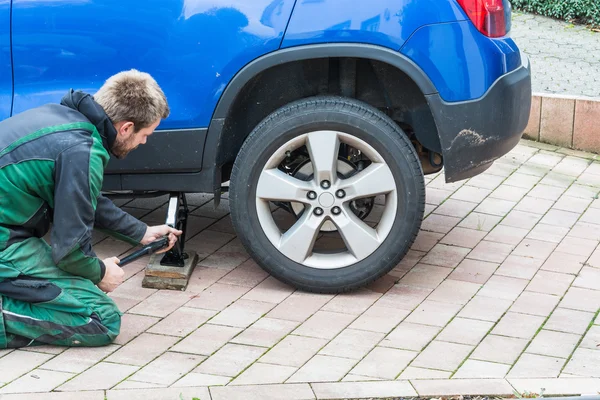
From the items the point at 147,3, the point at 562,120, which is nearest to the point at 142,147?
the point at 147,3

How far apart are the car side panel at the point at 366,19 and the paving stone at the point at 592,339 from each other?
1538 mm

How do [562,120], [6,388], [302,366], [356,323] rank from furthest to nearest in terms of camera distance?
[562,120], [356,323], [302,366], [6,388]

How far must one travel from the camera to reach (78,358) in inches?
165

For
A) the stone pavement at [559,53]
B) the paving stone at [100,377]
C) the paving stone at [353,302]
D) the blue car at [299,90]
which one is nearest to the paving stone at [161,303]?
the blue car at [299,90]

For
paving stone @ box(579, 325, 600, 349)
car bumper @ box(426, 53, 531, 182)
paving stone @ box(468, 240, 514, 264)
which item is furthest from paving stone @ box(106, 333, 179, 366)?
paving stone @ box(468, 240, 514, 264)

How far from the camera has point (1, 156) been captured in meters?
4.12

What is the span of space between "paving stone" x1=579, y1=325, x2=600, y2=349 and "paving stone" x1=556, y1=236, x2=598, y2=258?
3.29 feet

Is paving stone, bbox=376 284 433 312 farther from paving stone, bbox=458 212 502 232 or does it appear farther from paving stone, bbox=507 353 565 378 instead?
paving stone, bbox=458 212 502 232

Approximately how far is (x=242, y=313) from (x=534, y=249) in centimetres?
184

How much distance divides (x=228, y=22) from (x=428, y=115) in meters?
1.05

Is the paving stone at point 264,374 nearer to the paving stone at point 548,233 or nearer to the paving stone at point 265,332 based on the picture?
the paving stone at point 265,332

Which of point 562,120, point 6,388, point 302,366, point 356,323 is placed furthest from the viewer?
point 562,120

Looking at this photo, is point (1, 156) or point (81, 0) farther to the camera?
point (81, 0)

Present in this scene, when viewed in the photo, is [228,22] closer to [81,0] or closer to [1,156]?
[81,0]
